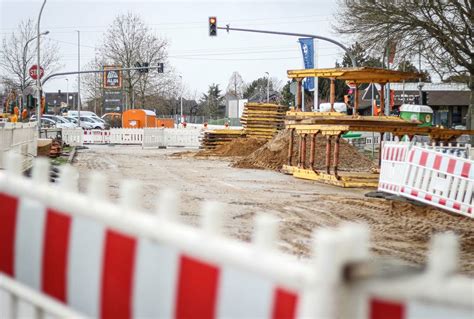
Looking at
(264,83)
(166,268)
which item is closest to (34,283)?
(166,268)

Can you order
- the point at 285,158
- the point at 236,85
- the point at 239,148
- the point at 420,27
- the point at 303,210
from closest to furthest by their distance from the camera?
the point at 303,210
the point at 285,158
the point at 420,27
the point at 239,148
the point at 236,85

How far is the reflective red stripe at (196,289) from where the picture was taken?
2.17 metres

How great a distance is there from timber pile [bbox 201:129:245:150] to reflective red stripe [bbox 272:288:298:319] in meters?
35.9

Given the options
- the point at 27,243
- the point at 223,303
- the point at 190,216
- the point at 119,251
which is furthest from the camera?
the point at 190,216

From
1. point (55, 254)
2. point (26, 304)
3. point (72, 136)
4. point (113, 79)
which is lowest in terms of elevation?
point (72, 136)

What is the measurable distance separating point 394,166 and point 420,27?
595 inches

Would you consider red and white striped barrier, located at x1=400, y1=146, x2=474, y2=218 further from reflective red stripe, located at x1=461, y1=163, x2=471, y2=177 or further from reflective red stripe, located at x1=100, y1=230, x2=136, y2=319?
reflective red stripe, located at x1=100, y1=230, x2=136, y2=319

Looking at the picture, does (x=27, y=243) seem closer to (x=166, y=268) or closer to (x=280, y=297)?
(x=166, y=268)

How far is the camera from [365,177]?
21.2m

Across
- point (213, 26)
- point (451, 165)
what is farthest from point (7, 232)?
point (213, 26)

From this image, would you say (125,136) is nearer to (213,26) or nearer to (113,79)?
(213,26)

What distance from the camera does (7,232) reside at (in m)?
3.27

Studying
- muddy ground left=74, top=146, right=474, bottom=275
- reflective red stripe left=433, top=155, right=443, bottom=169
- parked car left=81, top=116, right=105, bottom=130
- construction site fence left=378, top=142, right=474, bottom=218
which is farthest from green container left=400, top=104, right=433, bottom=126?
parked car left=81, top=116, right=105, bottom=130

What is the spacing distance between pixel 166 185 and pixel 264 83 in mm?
124041
